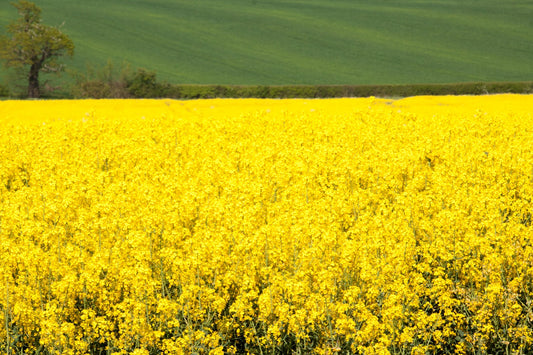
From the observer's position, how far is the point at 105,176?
1120cm

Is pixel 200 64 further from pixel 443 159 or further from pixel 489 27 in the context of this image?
pixel 443 159

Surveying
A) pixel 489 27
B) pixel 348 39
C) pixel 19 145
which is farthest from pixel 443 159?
pixel 489 27

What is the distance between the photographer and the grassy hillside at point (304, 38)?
59344 millimetres

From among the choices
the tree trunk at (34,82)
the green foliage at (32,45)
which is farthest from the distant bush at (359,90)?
the tree trunk at (34,82)

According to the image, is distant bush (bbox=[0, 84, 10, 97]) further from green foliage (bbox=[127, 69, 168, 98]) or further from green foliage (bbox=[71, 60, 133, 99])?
green foliage (bbox=[127, 69, 168, 98])

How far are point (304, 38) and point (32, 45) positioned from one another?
1202 inches

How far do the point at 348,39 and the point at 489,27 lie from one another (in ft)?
53.5

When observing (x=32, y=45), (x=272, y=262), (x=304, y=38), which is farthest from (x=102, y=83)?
(x=272, y=262)

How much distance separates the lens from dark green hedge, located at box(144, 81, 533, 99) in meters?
45.0

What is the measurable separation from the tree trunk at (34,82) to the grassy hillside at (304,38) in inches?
312

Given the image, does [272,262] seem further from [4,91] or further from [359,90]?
[4,91]

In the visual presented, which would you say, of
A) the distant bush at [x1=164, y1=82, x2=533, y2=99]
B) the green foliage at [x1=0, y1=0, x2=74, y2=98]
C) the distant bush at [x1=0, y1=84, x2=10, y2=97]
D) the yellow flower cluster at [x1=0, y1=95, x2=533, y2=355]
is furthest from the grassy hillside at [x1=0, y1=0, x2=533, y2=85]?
the yellow flower cluster at [x1=0, y1=95, x2=533, y2=355]

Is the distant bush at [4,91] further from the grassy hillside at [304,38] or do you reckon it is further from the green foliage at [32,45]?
the grassy hillside at [304,38]

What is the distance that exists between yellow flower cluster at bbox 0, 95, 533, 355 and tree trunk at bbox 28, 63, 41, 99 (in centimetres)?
4133
